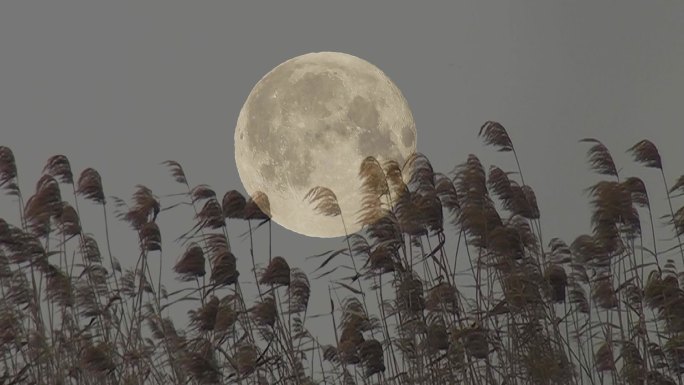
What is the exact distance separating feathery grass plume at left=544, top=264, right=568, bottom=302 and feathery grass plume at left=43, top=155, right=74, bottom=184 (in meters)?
3.06

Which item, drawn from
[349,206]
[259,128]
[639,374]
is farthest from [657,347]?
[259,128]

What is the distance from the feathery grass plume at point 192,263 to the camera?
628 centimetres

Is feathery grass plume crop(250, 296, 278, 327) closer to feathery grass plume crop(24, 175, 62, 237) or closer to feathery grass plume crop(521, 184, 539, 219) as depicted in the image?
feathery grass plume crop(24, 175, 62, 237)

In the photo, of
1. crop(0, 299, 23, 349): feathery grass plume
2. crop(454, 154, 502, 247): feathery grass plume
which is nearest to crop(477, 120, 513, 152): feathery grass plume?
crop(454, 154, 502, 247): feathery grass plume

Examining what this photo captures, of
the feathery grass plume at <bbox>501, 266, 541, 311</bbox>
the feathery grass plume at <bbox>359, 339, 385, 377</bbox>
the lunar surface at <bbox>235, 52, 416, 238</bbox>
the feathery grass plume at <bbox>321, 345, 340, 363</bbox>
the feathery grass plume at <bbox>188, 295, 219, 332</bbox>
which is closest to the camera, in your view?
the feathery grass plume at <bbox>188, 295, 219, 332</bbox>

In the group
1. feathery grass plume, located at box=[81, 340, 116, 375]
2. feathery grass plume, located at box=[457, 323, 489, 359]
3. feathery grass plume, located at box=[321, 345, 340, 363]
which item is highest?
feathery grass plume, located at box=[81, 340, 116, 375]

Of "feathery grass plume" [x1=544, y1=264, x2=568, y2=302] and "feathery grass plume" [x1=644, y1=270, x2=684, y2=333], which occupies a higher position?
"feathery grass plume" [x1=544, y1=264, x2=568, y2=302]

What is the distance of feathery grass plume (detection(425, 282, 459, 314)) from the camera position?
22.5 feet

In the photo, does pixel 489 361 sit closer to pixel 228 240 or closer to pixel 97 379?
pixel 228 240

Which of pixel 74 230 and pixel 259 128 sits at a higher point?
pixel 259 128

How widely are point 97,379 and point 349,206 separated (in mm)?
2761

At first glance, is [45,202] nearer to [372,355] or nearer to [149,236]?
[149,236]

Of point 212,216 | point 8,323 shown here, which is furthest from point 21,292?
point 212,216

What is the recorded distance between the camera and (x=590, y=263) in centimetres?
692
